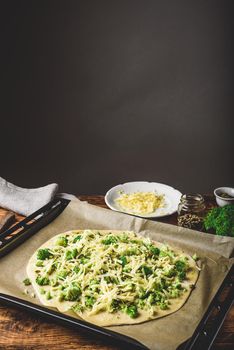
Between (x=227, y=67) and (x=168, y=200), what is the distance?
2.49 metres

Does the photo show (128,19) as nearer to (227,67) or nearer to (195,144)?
(227,67)

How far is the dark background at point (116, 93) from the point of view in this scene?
464 cm

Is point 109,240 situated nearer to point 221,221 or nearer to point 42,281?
point 42,281

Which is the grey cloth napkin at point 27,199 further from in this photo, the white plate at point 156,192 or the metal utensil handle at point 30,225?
the white plate at point 156,192

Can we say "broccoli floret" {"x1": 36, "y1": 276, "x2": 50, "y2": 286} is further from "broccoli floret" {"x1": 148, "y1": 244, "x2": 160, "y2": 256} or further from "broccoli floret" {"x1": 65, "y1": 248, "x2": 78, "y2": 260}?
"broccoli floret" {"x1": 148, "y1": 244, "x2": 160, "y2": 256}

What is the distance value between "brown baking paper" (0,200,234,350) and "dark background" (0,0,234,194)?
7.94 feet

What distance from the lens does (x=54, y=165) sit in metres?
5.26

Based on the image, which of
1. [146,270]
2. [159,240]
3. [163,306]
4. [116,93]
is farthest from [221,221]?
[116,93]

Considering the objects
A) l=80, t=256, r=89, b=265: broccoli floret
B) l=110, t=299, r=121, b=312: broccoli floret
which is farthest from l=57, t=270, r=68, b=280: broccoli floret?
l=110, t=299, r=121, b=312: broccoli floret

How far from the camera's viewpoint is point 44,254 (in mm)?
2379

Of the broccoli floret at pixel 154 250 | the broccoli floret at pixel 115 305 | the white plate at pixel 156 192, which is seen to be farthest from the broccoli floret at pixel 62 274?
the white plate at pixel 156 192

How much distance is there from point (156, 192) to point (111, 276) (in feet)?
3.82

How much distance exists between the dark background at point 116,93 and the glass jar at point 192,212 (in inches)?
101

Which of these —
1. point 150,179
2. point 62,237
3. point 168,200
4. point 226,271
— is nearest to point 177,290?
point 226,271
